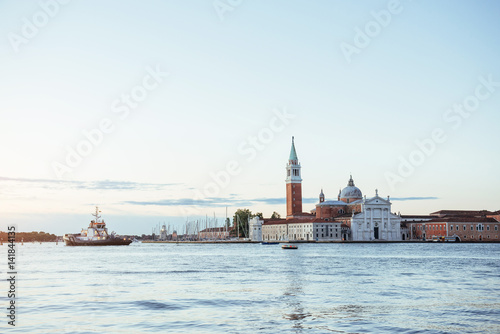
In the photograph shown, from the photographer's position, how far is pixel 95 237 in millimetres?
128500

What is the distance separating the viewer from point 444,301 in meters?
23.5

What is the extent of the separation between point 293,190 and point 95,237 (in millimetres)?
50839

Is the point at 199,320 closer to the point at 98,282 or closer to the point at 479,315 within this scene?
the point at 479,315

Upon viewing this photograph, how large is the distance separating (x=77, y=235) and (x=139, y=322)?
118m

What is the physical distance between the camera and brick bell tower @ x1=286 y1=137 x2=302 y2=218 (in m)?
157

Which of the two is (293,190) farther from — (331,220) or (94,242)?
(94,242)

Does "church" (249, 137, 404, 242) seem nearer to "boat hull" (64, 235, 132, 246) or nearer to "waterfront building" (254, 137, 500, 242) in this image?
"waterfront building" (254, 137, 500, 242)

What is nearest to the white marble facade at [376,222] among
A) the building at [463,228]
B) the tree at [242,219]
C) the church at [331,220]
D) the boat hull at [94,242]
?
the church at [331,220]

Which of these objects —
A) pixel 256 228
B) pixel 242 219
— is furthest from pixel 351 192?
pixel 242 219

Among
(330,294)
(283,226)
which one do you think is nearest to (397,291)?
(330,294)

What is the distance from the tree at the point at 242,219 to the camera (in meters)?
169

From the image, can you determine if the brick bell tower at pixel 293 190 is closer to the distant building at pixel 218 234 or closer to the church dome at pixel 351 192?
the church dome at pixel 351 192

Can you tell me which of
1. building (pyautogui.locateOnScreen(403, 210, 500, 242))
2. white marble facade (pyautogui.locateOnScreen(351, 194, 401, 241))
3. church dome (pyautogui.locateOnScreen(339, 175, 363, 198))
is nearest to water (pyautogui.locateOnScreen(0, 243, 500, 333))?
building (pyautogui.locateOnScreen(403, 210, 500, 242))

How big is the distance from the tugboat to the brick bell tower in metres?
44.2
